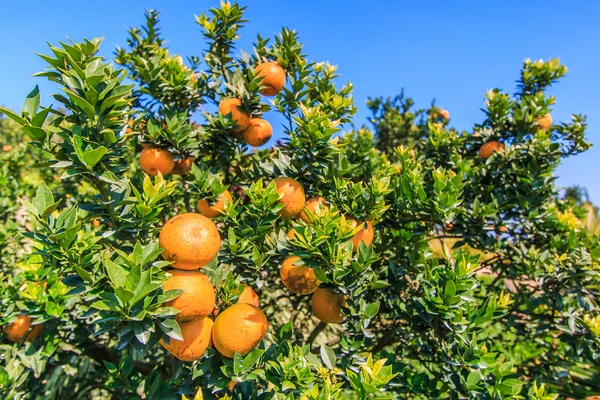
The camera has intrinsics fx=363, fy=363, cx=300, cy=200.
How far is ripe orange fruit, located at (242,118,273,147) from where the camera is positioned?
6.98ft

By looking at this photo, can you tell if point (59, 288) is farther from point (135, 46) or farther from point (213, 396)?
point (135, 46)

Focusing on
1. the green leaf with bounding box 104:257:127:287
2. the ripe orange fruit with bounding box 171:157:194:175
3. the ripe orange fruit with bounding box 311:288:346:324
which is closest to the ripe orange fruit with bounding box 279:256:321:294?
the ripe orange fruit with bounding box 311:288:346:324

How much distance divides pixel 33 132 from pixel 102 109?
0.23 meters

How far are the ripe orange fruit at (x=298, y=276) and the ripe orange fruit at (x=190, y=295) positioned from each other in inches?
15.2

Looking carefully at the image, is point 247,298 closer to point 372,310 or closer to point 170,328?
point 170,328

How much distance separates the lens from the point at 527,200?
246 cm

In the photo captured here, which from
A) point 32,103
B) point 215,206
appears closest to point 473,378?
point 215,206

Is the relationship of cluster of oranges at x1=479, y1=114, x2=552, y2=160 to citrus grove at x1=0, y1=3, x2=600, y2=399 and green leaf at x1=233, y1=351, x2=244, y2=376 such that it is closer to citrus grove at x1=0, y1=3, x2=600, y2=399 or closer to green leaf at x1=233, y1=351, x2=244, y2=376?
citrus grove at x1=0, y1=3, x2=600, y2=399

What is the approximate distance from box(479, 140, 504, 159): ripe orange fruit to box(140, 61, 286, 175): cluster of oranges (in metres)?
1.63

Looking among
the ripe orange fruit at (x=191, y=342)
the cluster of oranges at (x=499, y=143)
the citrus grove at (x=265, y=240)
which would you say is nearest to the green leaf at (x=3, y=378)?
the citrus grove at (x=265, y=240)

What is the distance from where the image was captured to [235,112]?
2031 mm

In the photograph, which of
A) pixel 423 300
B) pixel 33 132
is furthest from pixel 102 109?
pixel 423 300

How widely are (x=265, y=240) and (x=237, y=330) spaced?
46 cm

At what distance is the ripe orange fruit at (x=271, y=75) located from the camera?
2.11 metres
